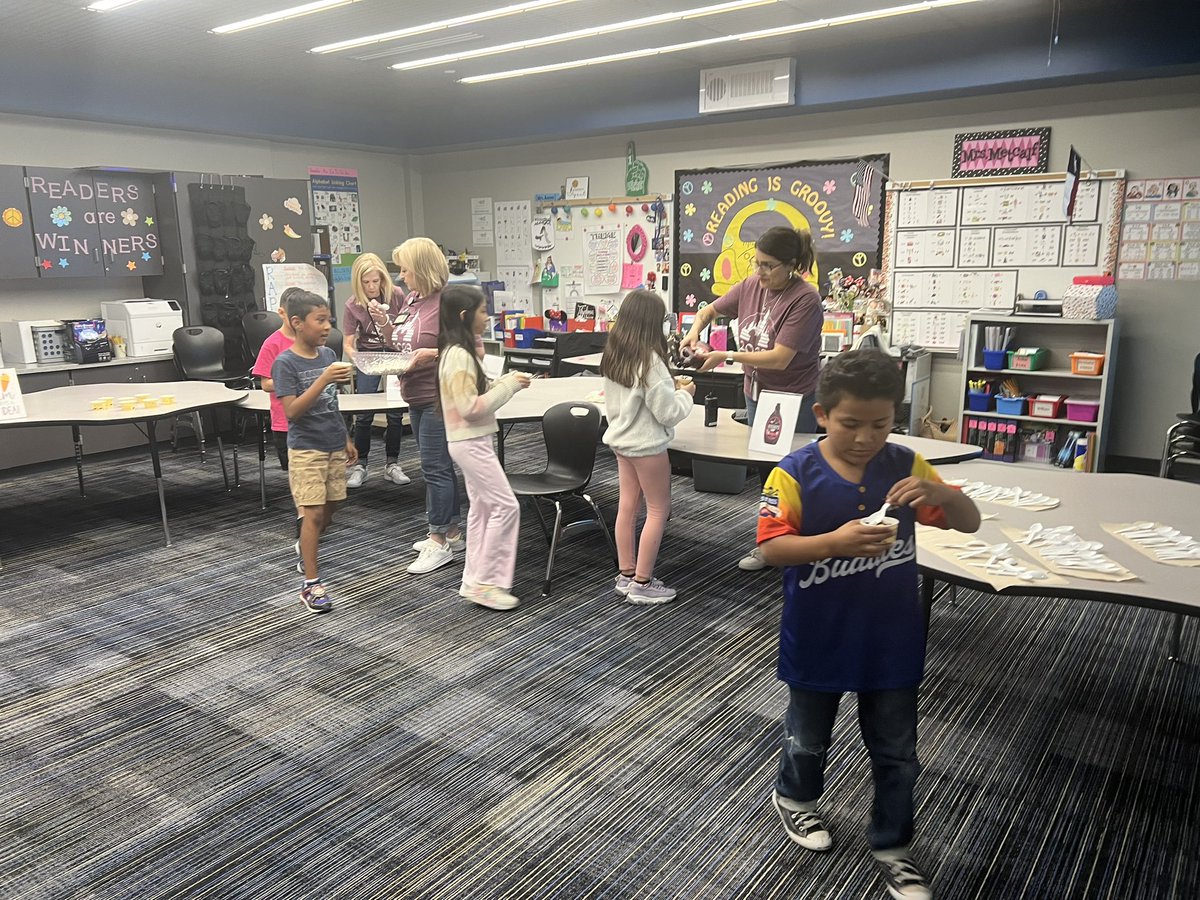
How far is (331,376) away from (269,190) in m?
4.87

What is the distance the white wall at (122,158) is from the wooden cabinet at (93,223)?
12.5 inches

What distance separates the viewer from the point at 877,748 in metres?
1.90

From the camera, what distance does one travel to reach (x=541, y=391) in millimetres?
5043

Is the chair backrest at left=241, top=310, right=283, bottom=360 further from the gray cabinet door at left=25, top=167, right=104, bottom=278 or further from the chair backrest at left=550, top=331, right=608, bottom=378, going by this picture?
the chair backrest at left=550, top=331, right=608, bottom=378

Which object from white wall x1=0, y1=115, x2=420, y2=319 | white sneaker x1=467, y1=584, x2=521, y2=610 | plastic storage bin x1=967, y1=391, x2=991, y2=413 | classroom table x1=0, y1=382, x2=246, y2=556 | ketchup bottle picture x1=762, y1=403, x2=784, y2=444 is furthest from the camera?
white wall x1=0, y1=115, x2=420, y2=319

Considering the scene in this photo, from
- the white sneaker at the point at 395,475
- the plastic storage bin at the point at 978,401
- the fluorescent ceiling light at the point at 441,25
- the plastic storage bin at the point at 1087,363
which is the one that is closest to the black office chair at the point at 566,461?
the white sneaker at the point at 395,475

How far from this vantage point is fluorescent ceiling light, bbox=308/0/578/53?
181 inches

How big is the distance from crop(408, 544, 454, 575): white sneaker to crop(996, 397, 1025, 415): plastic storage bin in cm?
402

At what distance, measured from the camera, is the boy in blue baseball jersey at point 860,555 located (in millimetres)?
1700

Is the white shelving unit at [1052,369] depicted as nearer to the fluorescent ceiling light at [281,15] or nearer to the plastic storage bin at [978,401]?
the plastic storage bin at [978,401]

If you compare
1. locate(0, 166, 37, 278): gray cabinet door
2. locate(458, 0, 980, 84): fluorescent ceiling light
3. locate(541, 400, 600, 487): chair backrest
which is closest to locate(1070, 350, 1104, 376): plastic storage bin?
locate(458, 0, 980, 84): fluorescent ceiling light

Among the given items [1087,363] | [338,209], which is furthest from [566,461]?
[338,209]

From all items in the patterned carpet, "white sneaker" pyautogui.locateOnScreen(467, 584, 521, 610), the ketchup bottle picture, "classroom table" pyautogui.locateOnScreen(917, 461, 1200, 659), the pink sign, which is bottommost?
the patterned carpet

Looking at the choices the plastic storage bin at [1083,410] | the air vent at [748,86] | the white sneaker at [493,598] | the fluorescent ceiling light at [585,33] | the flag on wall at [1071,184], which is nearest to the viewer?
the white sneaker at [493,598]
